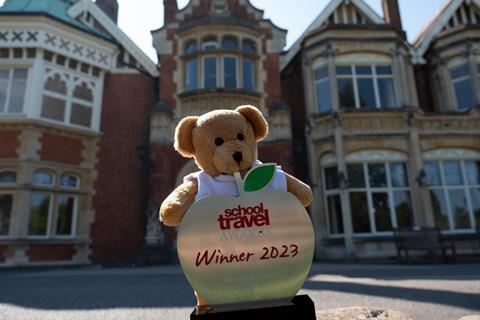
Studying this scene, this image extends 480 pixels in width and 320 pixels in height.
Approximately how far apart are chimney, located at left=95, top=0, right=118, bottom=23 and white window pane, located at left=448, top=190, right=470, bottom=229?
1492cm

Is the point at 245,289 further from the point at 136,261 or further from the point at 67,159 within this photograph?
the point at 67,159

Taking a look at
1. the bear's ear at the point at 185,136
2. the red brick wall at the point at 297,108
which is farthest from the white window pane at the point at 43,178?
the bear's ear at the point at 185,136

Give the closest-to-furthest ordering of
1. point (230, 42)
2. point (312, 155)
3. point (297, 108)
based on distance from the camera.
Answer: point (312, 155) < point (230, 42) < point (297, 108)

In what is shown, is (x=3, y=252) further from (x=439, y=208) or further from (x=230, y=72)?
(x=439, y=208)

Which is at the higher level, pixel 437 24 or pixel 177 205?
pixel 437 24

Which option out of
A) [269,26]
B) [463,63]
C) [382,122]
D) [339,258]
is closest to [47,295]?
[339,258]

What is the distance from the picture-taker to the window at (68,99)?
1076 cm

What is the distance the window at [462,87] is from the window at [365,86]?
2588 mm

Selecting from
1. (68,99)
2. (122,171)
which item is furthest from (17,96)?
(122,171)

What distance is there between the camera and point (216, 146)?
1.86 meters

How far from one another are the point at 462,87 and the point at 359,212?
20.6 feet

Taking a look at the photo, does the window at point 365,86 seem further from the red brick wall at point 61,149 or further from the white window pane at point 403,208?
the red brick wall at point 61,149

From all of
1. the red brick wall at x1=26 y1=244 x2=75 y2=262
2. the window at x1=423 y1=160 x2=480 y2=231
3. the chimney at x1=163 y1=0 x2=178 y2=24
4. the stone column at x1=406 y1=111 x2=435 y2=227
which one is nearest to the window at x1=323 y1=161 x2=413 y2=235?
the stone column at x1=406 y1=111 x2=435 y2=227

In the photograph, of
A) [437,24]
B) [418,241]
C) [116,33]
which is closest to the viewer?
[418,241]
